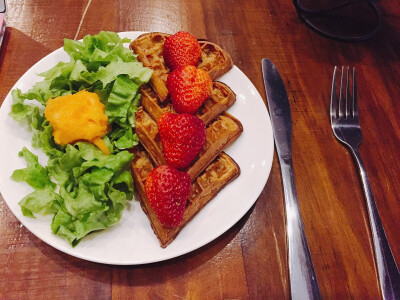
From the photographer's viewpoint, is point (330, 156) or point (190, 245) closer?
point (190, 245)

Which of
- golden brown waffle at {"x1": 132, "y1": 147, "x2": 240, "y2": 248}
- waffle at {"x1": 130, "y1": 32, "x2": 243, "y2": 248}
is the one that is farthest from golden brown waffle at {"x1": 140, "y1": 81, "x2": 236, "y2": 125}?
golden brown waffle at {"x1": 132, "y1": 147, "x2": 240, "y2": 248}

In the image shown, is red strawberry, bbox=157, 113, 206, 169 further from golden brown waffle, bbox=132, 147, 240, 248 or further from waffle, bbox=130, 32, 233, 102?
waffle, bbox=130, 32, 233, 102

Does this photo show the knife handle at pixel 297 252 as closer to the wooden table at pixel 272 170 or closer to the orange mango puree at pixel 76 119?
the wooden table at pixel 272 170

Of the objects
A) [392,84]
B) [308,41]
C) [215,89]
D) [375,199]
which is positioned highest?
[215,89]

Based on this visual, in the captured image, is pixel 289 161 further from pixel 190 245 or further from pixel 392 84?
pixel 392 84

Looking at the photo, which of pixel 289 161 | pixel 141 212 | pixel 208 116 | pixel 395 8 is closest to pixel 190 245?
pixel 141 212

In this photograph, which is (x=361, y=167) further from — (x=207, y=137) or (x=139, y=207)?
(x=139, y=207)

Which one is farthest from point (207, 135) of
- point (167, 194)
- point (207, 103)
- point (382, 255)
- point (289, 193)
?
point (382, 255)
